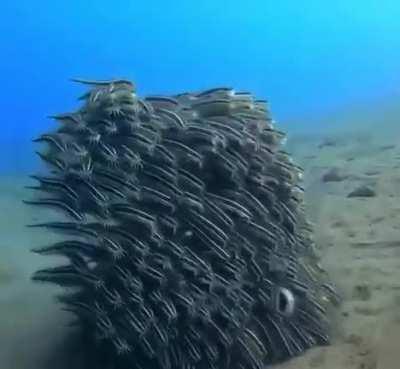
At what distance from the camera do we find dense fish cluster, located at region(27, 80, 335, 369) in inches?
147

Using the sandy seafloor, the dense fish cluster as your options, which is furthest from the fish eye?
the sandy seafloor

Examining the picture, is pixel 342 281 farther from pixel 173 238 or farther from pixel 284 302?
pixel 173 238

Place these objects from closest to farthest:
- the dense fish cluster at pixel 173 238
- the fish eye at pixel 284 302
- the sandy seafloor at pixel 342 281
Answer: the dense fish cluster at pixel 173 238, the sandy seafloor at pixel 342 281, the fish eye at pixel 284 302

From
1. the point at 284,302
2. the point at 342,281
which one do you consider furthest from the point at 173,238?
the point at 342,281

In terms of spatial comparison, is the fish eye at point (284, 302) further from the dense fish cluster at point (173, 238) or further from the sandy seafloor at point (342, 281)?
the sandy seafloor at point (342, 281)

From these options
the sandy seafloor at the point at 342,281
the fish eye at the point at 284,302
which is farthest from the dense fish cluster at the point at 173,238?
the sandy seafloor at the point at 342,281

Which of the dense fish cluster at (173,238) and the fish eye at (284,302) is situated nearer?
the dense fish cluster at (173,238)

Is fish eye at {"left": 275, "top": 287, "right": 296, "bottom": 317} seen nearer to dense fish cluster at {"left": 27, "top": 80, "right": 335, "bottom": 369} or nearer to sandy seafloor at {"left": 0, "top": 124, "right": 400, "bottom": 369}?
dense fish cluster at {"left": 27, "top": 80, "right": 335, "bottom": 369}

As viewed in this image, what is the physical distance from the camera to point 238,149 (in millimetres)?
4211

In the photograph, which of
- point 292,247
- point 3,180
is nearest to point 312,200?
point 292,247

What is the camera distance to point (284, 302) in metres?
4.15

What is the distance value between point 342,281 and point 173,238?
1.44 metres

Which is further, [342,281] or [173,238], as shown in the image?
[342,281]

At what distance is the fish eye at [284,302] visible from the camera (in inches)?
162
